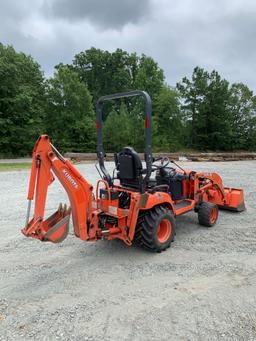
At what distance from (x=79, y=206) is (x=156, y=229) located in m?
1.19

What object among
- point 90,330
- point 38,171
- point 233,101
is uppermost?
point 233,101

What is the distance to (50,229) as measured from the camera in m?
3.65

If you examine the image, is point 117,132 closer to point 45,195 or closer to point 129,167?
point 129,167

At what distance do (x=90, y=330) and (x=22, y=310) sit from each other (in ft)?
2.59

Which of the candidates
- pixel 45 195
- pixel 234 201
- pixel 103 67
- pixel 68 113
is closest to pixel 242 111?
pixel 68 113

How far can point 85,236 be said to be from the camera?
399 cm

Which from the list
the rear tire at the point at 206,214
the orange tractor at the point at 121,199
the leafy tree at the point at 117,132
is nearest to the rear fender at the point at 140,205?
the orange tractor at the point at 121,199

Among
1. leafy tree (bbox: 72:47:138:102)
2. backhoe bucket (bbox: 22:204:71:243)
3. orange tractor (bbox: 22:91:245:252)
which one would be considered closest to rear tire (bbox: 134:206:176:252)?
orange tractor (bbox: 22:91:245:252)

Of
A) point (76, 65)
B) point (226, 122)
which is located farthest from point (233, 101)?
point (76, 65)

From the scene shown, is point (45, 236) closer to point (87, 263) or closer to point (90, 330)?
point (87, 263)

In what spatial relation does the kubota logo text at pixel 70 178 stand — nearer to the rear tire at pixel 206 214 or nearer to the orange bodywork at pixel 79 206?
the orange bodywork at pixel 79 206

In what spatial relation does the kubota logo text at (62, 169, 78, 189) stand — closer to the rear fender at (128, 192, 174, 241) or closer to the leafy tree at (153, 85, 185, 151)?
the rear fender at (128, 192, 174, 241)

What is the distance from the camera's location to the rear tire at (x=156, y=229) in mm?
4363

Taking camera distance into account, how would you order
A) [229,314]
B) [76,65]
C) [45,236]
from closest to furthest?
[229,314]
[45,236]
[76,65]
